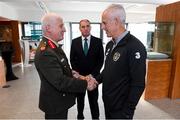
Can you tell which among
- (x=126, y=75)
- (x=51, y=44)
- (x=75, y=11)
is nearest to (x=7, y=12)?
Result: (x=75, y=11)

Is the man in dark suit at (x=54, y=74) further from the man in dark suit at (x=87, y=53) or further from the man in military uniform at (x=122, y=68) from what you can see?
the man in dark suit at (x=87, y=53)

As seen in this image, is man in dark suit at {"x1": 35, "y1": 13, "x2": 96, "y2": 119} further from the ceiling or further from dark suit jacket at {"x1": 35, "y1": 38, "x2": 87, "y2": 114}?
the ceiling

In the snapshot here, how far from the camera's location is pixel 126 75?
154 centimetres

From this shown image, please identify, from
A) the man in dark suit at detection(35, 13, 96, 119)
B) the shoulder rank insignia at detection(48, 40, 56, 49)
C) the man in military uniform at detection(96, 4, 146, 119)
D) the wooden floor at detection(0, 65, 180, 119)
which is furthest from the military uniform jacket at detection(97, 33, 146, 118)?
the wooden floor at detection(0, 65, 180, 119)

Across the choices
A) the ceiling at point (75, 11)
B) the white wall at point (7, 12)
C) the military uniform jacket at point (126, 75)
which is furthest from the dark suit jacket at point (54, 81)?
the ceiling at point (75, 11)

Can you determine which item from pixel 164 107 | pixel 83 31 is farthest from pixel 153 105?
pixel 83 31

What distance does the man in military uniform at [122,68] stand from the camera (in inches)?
57.8

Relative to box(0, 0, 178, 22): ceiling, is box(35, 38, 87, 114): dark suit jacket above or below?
below

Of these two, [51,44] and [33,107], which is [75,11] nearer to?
[33,107]

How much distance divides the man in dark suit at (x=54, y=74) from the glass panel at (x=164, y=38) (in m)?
3.11

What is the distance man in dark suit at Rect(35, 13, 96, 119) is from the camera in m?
1.54

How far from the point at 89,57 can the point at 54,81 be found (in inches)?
46.6

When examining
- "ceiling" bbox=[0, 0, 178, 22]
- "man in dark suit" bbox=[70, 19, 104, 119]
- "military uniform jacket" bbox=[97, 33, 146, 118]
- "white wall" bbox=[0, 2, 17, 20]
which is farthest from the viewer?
"ceiling" bbox=[0, 0, 178, 22]

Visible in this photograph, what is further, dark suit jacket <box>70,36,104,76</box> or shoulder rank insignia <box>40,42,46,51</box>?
dark suit jacket <box>70,36,104,76</box>
